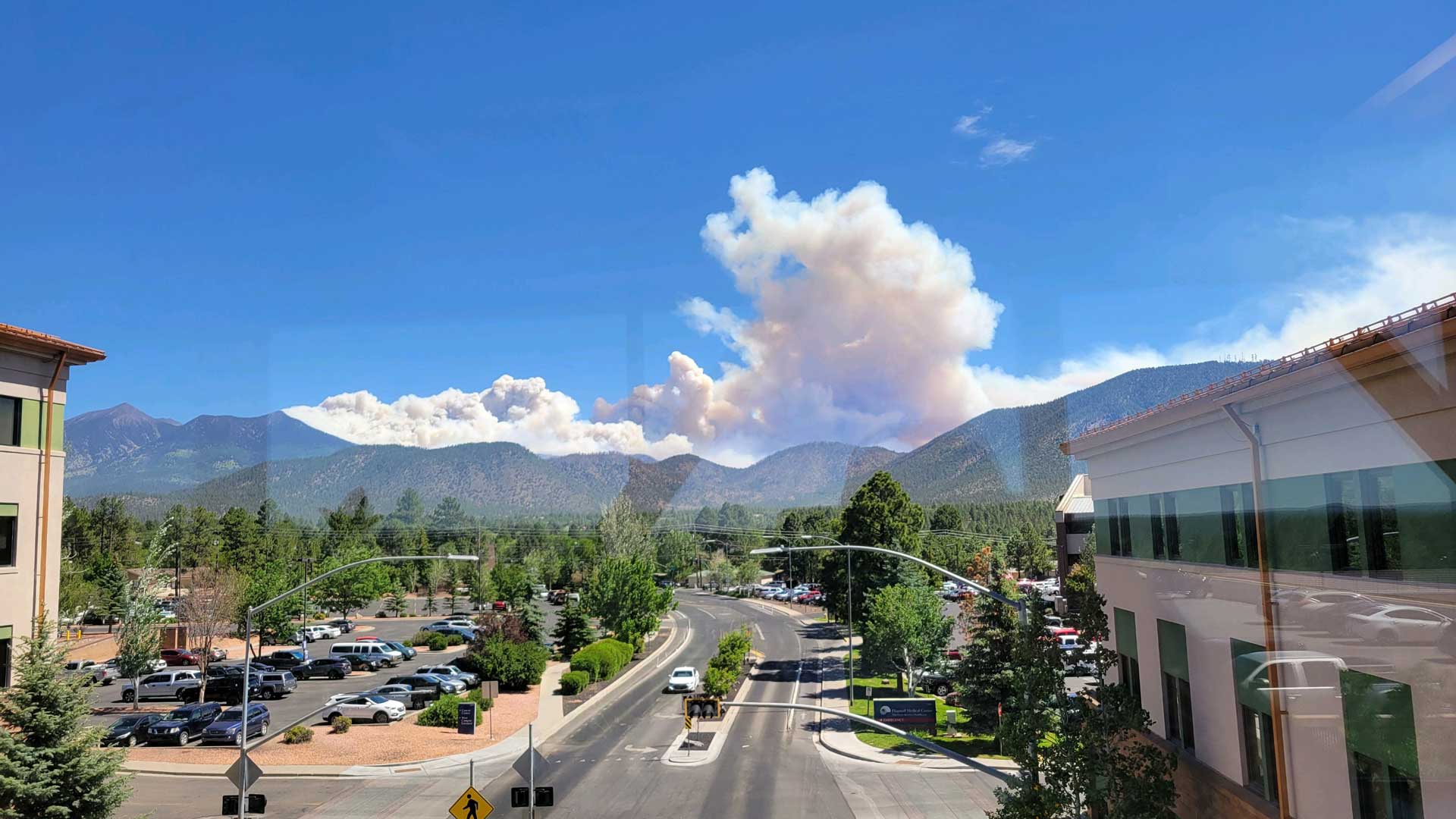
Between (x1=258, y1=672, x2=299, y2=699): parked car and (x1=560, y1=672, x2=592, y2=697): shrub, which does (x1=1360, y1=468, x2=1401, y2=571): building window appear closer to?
(x1=560, y1=672, x2=592, y2=697): shrub

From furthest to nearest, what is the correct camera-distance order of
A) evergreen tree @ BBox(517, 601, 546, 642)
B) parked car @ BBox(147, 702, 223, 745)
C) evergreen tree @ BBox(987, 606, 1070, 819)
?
evergreen tree @ BBox(517, 601, 546, 642) → parked car @ BBox(147, 702, 223, 745) → evergreen tree @ BBox(987, 606, 1070, 819)

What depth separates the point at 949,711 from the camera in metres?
42.0

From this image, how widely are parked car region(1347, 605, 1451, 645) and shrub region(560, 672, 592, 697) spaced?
44201mm

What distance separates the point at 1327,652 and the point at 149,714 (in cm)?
4365

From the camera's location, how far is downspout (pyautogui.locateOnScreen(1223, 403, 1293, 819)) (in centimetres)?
1300

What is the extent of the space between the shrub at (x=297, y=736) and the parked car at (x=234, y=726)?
3.32 ft

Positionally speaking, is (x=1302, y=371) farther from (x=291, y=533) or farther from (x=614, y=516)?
(x=291, y=533)

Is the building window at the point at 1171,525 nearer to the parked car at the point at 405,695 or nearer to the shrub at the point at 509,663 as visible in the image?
the parked car at the point at 405,695

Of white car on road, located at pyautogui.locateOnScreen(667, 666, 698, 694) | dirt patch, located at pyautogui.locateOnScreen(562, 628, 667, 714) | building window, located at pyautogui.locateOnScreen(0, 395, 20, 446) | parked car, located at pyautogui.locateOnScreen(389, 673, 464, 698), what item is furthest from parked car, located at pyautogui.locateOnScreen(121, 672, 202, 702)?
building window, located at pyautogui.locateOnScreen(0, 395, 20, 446)

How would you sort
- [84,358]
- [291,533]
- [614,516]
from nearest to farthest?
[84,358] < [614,516] < [291,533]

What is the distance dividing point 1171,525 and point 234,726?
37.8 meters

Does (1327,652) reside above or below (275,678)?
above

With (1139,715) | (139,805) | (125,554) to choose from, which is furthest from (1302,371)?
(125,554)

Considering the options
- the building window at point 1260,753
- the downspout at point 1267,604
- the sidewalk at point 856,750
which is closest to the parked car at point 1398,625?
Result: the downspout at point 1267,604
